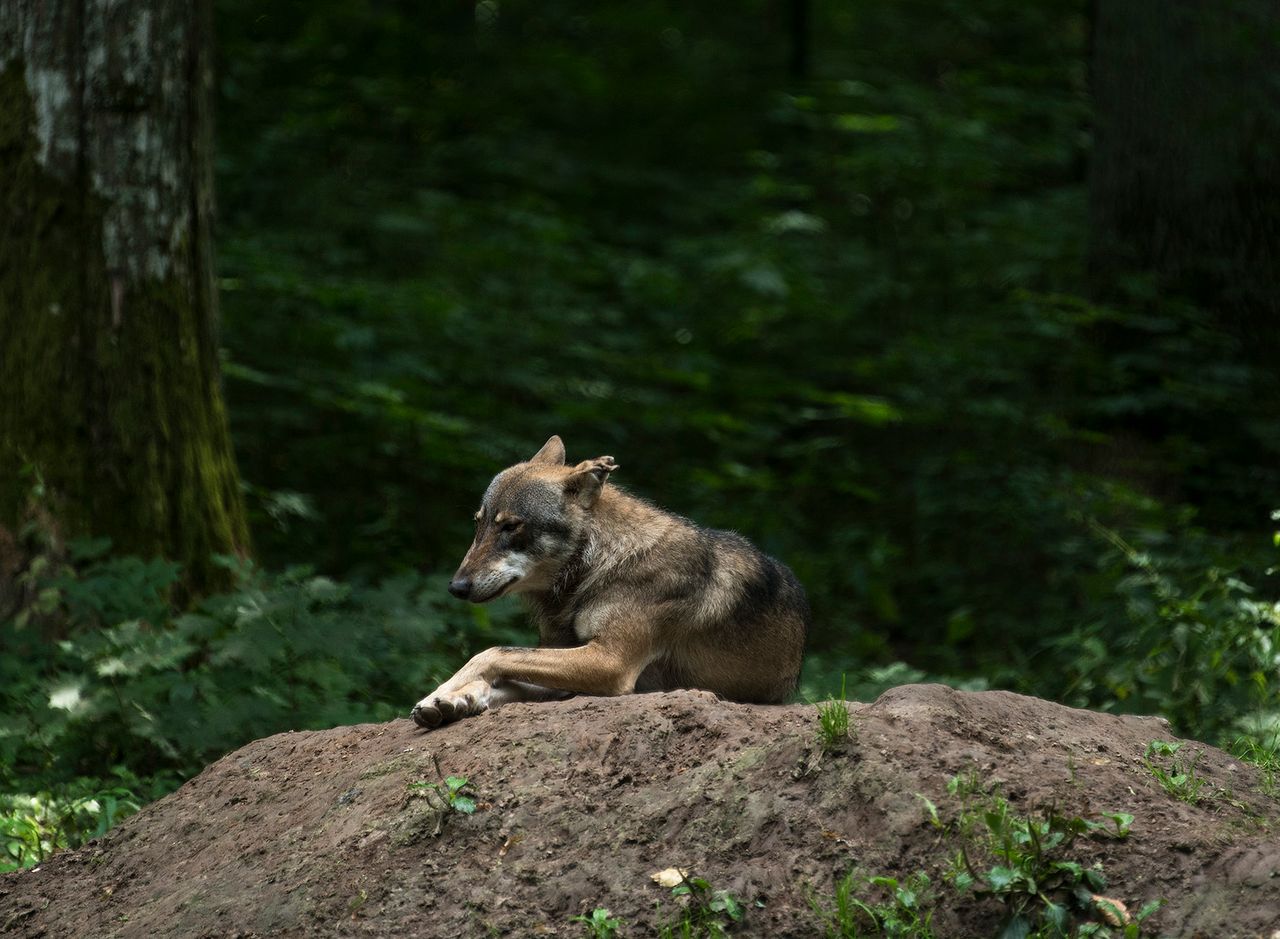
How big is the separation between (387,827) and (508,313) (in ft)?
25.2

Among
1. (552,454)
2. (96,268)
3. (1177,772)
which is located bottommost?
(1177,772)

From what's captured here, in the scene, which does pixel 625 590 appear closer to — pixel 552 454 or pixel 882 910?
pixel 552 454

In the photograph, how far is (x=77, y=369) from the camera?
715cm

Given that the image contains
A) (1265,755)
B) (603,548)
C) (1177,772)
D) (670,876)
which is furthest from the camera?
(603,548)

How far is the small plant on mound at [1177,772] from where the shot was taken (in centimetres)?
399

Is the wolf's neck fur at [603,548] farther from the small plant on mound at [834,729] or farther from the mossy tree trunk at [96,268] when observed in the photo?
the mossy tree trunk at [96,268]

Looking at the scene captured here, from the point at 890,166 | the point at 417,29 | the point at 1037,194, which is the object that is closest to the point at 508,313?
the point at 890,166

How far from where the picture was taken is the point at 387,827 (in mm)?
4141

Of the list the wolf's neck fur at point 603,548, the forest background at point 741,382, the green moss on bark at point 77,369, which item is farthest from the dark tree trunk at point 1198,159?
the green moss on bark at point 77,369

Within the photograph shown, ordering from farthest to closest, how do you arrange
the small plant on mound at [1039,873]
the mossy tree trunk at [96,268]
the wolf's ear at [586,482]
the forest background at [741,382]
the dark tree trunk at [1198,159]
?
1. the dark tree trunk at [1198,159]
2. the mossy tree trunk at [96,268]
3. the forest background at [741,382]
4. the wolf's ear at [586,482]
5. the small plant on mound at [1039,873]

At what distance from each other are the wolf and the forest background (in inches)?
38.9

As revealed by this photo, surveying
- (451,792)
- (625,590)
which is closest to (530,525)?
(625,590)

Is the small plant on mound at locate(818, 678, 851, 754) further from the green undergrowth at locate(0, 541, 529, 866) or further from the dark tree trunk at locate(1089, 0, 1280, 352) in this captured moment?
the dark tree trunk at locate(1089, 0, 1280, 352)

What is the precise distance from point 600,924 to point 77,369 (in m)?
5.01
